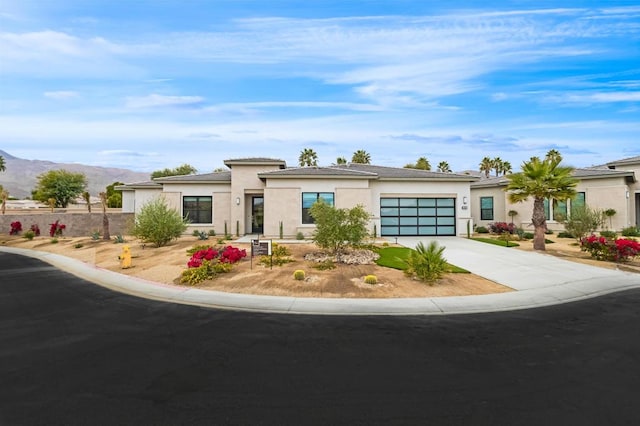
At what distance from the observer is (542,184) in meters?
20.6

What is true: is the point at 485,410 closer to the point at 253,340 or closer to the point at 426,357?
the point at 426,357

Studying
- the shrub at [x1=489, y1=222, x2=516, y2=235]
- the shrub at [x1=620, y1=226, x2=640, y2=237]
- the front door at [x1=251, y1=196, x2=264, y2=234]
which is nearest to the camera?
the shrub at [x1=620, y1=226, x2=640, y2=237]

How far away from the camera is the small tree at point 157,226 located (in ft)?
71.9

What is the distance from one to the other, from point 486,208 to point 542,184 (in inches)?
537

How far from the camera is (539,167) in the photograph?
2084 cm

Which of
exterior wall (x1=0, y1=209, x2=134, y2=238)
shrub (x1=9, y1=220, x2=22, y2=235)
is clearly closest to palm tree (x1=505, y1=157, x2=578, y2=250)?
exterior wall (x1=0, y1=209, x2=134, y2=238)

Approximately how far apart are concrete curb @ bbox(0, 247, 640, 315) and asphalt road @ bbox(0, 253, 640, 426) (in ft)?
2.21

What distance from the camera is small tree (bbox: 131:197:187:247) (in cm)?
2191

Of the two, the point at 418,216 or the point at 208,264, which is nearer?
the point at 208,264

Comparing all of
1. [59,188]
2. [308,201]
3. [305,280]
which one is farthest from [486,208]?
[59,188]

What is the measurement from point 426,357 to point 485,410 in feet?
6.33

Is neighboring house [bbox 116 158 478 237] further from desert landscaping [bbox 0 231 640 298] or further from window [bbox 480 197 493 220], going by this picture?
window [bbox 480 197 493 220]

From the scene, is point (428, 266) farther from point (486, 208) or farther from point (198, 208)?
point (486, 208)

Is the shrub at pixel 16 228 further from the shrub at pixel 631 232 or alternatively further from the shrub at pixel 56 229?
the shrub at pixel 631 232
